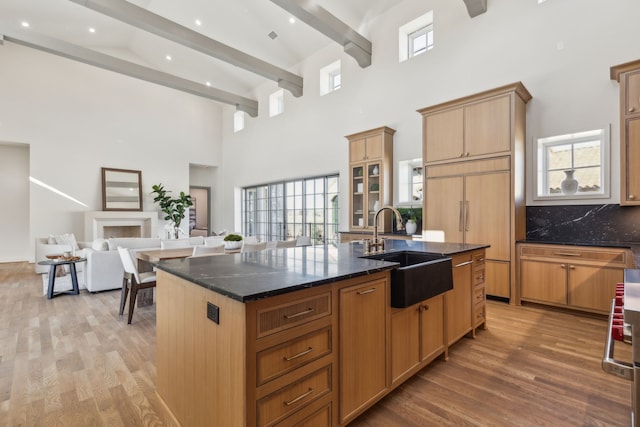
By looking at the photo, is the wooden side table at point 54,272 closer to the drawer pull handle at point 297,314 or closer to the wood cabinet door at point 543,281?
the drawer pull handle at point 297,314

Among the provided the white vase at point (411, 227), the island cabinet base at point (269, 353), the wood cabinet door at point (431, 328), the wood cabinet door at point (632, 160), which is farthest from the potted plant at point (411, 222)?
the island cabinet base at point (269, 353)

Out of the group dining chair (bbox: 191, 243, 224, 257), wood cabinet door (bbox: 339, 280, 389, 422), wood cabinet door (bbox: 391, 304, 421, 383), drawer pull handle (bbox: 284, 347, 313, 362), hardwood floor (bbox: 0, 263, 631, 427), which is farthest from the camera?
dining chair (bbox: 191, 243, 224, 257)

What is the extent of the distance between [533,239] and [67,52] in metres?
8.96

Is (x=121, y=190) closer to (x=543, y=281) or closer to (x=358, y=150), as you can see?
(x=358, y=150)

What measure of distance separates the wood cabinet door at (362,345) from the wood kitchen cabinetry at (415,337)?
0.43 feet

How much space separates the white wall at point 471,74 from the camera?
3605 mm

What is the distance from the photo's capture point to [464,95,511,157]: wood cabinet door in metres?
3.77

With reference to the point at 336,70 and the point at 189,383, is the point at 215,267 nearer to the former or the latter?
the point at 189,383

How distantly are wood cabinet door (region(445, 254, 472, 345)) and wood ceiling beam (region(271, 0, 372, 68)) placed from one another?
14.4ft

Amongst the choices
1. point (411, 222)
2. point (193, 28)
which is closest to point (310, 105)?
point (193, 28)

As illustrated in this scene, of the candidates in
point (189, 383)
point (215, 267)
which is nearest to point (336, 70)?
point (215, 267)

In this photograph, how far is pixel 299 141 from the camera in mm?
7543

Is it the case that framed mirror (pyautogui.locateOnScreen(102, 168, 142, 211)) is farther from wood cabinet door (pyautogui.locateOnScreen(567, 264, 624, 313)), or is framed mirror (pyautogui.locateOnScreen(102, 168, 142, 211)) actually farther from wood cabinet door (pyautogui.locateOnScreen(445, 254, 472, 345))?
wood cabinet door (pyautogui.locateOnScreen(567, 264, 624, 313))

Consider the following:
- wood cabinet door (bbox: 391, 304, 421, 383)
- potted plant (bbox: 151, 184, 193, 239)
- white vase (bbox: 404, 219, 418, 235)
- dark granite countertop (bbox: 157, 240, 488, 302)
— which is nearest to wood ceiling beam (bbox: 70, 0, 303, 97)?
→ white vase (bbox: 404, 219, 418, 235)
